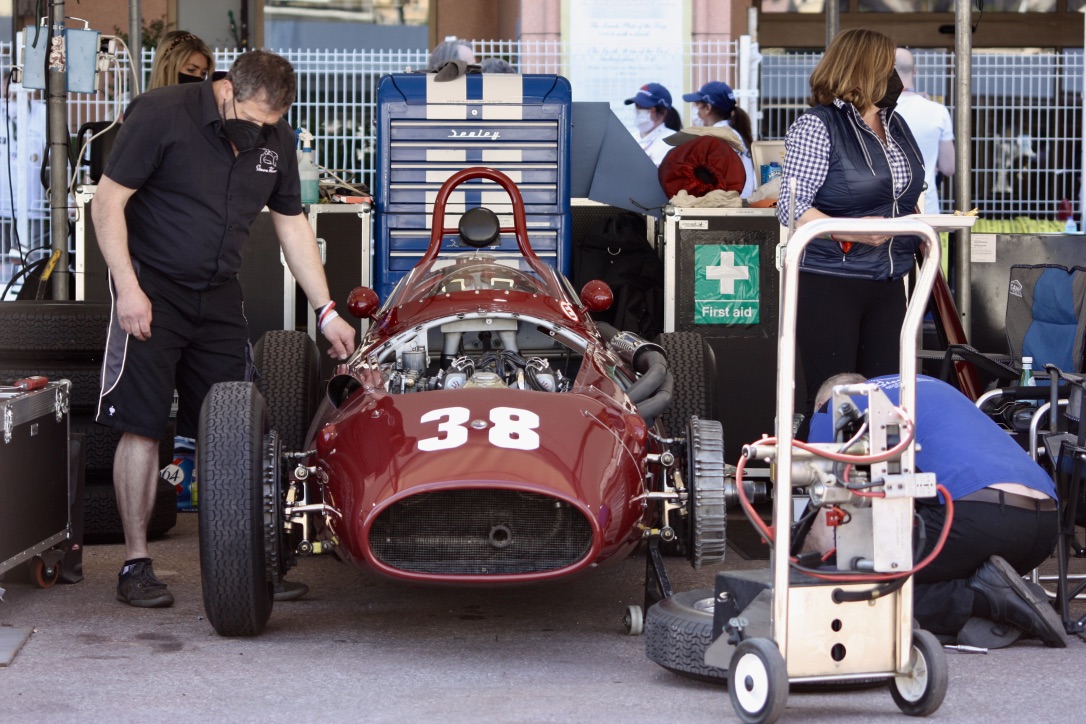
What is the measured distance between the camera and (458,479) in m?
4.32

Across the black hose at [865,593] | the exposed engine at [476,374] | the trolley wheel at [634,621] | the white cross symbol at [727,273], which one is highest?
the white cross symbol at [727,273]

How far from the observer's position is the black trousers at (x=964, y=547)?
4.71 metres

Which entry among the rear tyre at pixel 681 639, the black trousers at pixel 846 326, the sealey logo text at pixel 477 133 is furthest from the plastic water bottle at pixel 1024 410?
the sealey logo text at pixel 477 133

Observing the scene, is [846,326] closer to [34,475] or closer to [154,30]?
[34,475]

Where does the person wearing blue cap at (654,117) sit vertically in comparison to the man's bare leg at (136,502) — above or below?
above

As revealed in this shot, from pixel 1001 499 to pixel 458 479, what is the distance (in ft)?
5.43

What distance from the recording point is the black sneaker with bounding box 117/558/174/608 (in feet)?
→ 17.6

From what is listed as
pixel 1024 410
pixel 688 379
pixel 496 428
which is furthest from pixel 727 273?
pixel 496 428

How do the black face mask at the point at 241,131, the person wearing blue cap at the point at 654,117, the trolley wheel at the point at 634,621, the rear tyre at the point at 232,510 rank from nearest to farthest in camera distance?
the rear tyre at the point at 232,510
the trolley wheel at the point at 634,621
the black face mask at the point at 241,131
the person wearing blue cap at the point at 654,117

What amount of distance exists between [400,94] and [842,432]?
14.6 feet

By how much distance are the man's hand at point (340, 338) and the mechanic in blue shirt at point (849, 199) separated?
1.65 meters

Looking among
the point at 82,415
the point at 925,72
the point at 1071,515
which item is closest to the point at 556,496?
the point at 1071,515

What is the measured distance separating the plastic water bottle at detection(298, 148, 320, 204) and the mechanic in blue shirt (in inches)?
115

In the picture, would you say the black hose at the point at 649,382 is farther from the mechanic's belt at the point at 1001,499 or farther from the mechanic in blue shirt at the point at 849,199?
the mechanic's belt at the point at 1001,499
